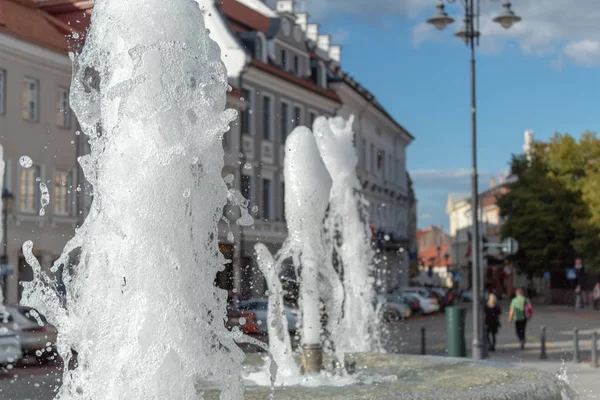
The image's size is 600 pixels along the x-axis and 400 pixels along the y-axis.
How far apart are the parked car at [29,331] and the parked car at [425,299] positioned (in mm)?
27189

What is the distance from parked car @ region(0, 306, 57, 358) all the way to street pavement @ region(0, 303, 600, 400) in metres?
0.70

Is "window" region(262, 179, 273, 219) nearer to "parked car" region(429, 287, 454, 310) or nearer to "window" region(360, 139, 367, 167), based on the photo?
"parked car" region(429, 287, 454, 310)

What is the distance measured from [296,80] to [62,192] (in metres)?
16.4

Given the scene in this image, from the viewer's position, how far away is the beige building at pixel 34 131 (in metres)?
32.1

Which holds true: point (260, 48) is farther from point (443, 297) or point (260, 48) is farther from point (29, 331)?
point (29, 331)

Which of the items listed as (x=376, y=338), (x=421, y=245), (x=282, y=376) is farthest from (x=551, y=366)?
(x=421, y=245)

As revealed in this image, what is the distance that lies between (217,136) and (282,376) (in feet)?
16.9

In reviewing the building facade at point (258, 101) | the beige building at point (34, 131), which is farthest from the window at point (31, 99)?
the building facade at point (258, 101)

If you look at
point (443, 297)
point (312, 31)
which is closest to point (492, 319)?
point (443, 297)

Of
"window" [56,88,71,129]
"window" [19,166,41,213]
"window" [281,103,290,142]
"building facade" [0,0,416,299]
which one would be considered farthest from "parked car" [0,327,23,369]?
"window" [281,103,290,142]

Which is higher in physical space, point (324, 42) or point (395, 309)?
point (324, 42)

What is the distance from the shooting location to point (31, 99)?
110 feet

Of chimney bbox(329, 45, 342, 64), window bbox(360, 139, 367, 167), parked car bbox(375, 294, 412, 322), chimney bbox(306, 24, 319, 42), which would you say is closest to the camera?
parked car bbox(375, 294, 412, 322)

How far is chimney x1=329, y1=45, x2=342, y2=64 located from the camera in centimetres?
6562
